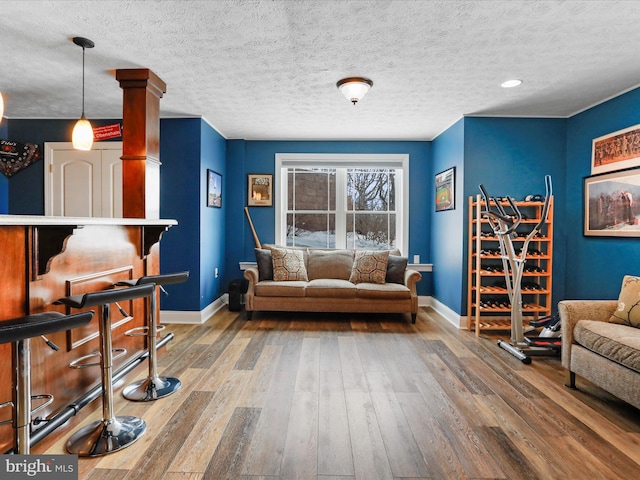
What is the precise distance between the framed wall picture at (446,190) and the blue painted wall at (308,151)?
1.23 feet

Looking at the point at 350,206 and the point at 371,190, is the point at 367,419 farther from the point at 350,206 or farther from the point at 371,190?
the point at 371,190

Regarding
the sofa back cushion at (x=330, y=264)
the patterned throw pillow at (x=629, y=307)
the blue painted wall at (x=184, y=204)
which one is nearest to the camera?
the patterned throw pillow at (x=629, y=307)

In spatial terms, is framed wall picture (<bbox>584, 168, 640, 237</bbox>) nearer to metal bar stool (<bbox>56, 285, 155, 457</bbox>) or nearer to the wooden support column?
metal bar stool (<bbox>56, 285, 155, 457</bbox>)

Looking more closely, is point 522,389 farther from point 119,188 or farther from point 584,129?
point 119,188

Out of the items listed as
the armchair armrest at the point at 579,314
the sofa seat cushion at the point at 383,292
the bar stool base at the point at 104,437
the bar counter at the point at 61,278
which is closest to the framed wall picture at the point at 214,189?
the bar counter at the point at 61,278

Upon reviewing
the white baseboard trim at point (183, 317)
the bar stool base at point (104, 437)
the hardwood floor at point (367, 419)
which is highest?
the white baseboard trim at point (183, 317)

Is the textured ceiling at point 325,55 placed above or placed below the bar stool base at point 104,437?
above

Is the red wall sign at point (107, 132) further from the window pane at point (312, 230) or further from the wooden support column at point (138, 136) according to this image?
the window pane at point (312, 230)

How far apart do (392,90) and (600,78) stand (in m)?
1.81

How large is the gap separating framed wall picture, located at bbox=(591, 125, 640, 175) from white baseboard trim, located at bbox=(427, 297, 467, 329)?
6.99ft

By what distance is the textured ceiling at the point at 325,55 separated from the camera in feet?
7.43

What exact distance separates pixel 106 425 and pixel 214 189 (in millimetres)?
3465

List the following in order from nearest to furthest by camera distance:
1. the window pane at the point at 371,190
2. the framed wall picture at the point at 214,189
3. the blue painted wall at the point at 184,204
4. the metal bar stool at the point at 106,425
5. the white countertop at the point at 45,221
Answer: the white countertop at the point at 45,221, the metal bar stool at the point at 106,425, the blue painted wall at the point at 184,204, the framed wall picture at the point at 214,189, the window pane at the point at 371,190

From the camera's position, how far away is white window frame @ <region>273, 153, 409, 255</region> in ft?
18.4
